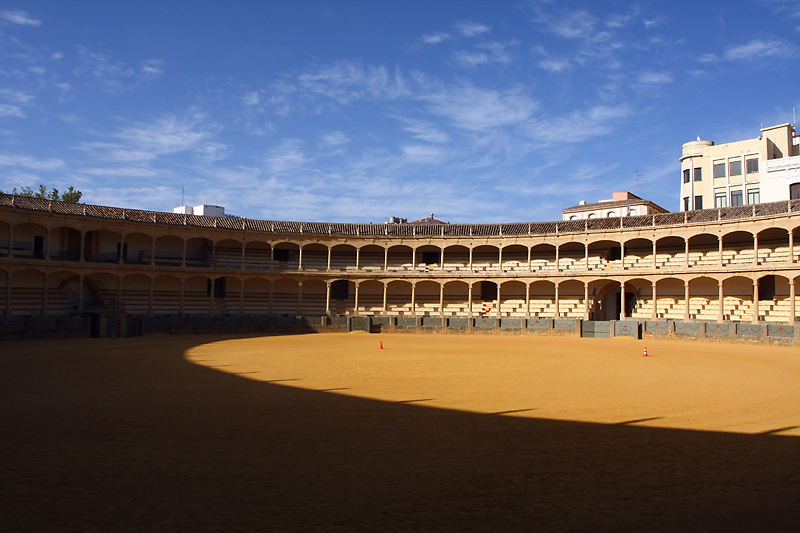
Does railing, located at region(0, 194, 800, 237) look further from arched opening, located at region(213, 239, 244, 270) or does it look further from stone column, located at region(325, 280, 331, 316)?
stone column, located at region(325, 280, 331, 316)

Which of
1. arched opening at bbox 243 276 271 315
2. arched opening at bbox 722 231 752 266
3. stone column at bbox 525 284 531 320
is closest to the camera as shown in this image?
arched opening at bbox 722 231 752 266

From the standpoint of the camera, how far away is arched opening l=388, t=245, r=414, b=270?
51.2m

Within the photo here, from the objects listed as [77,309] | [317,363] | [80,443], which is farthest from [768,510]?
[77,309]

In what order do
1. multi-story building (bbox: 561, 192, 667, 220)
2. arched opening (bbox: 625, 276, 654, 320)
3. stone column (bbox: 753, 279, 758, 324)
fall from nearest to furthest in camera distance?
stone column (bbox: 753, 279, 758, 324)
arched opening (bbox: 625, 276, 654, 320)
multi-story building (bbox: 561, 192, 667, 220)

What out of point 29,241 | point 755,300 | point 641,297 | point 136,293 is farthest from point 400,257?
point 29,241

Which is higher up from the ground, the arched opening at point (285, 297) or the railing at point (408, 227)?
the railing at point (408, 227)

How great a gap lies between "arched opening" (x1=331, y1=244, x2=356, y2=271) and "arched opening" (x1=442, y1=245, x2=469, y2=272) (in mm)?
8583

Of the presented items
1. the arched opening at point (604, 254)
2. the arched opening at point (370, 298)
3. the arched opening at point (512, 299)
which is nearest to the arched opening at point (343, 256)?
the arched opening at point (370, 298)

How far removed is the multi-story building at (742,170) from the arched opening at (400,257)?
28.0 meters

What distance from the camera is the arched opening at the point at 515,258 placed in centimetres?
4878

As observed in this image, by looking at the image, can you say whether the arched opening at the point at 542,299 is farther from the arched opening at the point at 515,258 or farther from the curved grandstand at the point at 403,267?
the arched opening at the point at 515,258

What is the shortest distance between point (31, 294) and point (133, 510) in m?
37.7

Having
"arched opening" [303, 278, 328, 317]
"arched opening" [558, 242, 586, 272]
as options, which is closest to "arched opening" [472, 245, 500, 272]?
"arched opening" [558, 242, 586, 272]

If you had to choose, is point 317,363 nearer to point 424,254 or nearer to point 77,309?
point 77,309
